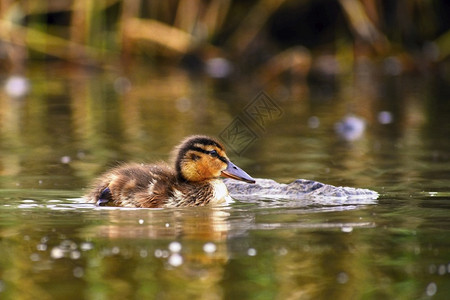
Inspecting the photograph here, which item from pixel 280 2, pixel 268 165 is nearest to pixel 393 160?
pixel 268 165

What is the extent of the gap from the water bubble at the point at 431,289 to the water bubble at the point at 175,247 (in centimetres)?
147

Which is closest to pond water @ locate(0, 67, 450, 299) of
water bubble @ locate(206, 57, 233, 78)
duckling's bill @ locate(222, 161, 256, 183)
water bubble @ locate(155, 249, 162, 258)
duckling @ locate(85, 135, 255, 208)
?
water bubble @ locate(155, 249, 162, 258)

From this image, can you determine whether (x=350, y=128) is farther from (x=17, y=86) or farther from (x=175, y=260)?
(x=17, y=86)

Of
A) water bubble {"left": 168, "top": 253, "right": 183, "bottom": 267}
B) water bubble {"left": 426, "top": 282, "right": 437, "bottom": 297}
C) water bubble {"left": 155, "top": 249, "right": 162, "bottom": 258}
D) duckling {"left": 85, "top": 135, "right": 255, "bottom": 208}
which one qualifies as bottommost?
water bubble {"left": 426, "top": 282, "right": 437, "bottom": 297}

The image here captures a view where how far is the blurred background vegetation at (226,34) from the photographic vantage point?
19.1 metres

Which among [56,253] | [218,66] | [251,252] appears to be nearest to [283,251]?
[251,252]

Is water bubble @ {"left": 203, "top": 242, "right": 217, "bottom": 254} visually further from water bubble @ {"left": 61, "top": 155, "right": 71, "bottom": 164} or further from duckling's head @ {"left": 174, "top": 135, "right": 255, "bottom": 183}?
water bubble @ {"left": 61, "top": 155, "right": 71, "bottom": 164}

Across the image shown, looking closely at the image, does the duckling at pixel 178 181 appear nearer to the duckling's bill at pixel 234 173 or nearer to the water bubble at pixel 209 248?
the duckling's bill at pixel 234 173

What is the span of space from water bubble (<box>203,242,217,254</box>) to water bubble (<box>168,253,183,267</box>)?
0.64 ft

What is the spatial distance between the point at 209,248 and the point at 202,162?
2.06 meters

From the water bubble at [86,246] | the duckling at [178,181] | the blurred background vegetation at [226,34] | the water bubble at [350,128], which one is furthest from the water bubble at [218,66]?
the water bubble at [86,246]

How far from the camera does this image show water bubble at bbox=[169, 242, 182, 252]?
576cm

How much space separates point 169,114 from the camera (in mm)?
14156

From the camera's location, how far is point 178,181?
25.6 feet
